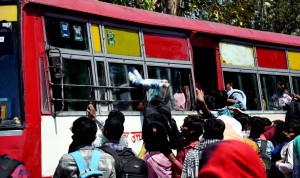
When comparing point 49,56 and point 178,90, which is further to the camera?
point 178,90

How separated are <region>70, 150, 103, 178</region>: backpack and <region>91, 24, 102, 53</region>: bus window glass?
3449mm

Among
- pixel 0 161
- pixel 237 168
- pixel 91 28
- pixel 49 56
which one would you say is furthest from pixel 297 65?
pixel 237 168

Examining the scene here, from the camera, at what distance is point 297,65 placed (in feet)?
43.4

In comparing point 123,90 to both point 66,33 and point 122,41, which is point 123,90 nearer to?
point 122,41

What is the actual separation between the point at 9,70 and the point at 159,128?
78.9 inches

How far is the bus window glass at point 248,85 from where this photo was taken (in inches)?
446

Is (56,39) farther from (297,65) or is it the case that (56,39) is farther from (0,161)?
(297,65)

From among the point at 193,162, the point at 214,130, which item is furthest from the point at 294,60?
the point at 193,162

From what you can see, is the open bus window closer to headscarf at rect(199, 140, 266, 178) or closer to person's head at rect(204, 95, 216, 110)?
person's head at rect(204, 95, 216, 110)

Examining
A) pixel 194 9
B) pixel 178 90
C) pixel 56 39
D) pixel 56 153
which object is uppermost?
pixel 194 9

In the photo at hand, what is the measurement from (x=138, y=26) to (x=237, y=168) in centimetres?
653

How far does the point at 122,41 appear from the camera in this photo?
9008 mm

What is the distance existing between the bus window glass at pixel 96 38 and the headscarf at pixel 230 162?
5.63m

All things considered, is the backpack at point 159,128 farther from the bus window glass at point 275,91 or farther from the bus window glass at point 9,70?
the bus window glass at point 275,91
